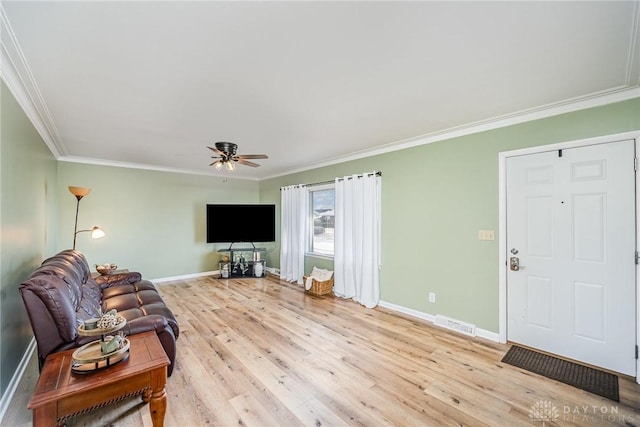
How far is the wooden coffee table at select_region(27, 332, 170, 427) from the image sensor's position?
4.37 feet

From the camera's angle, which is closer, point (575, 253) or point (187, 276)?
point (575, 253)

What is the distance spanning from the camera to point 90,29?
1550 mm

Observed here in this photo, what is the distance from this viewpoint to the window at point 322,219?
5230mm

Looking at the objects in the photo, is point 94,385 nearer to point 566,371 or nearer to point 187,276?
point 566,371

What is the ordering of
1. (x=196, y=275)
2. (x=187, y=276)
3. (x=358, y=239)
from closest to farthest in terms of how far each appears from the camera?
1. (x=358, y=239)
2. (x=187, y=276)
3. (x=196, y=275)

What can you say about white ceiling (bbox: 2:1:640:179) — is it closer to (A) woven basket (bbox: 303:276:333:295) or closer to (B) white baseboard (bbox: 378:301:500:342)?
(B) white baseboard (bbox: 378:301:500:342)

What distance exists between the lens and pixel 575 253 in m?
2.54

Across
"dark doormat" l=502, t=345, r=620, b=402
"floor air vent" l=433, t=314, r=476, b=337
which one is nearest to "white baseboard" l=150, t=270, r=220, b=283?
"floor air vent" l=433, t=314, r=476, b=337

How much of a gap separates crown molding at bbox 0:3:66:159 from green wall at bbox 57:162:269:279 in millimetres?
1880

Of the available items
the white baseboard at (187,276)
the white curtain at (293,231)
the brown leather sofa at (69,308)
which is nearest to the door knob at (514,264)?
the brown leather sofa at (69,308)

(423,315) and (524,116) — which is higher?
(524,116)

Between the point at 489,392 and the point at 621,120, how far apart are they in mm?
2618

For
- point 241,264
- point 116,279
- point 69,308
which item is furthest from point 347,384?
point 241,264

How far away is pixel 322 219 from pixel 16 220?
4155 millimetres
